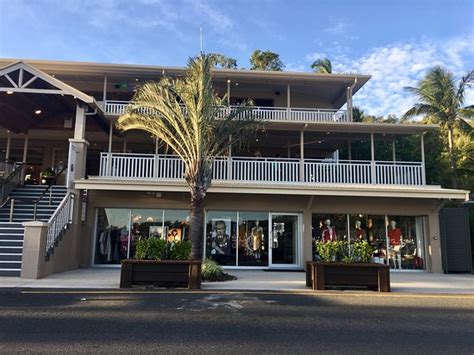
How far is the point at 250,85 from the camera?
20.6m

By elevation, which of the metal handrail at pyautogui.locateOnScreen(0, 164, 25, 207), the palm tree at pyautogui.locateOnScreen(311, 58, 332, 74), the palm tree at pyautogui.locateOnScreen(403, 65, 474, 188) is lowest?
the metal handrail at pyautogui.locateOnScreen(0, 164, 25, 207)

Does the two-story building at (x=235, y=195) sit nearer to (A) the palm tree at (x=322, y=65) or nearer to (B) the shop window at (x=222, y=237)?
(B) the shop window at (x=222, y=237)

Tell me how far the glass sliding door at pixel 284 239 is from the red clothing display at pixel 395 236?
3.81 m

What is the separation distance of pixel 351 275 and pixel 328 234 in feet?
22.1

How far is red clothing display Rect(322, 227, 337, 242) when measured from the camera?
1727 cm

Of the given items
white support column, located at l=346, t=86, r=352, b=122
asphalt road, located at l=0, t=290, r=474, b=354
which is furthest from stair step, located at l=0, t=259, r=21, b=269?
white support column, located at l=346, t=86, r=352, b=122

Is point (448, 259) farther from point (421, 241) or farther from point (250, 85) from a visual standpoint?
point (250, 85)

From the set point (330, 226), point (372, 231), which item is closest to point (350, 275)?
point (330, 226)

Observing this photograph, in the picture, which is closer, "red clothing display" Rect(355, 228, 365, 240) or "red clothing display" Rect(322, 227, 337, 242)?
"red clothing display" Rect(322, 227, 337, 242)

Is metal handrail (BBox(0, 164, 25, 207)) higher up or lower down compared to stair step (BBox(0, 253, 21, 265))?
higher up

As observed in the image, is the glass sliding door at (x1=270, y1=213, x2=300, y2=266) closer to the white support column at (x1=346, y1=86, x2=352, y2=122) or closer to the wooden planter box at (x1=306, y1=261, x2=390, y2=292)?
the white support column at (x1=346, y1=86, x2=352, y2=122)

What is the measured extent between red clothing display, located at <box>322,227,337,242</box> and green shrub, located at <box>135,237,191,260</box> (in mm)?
7657

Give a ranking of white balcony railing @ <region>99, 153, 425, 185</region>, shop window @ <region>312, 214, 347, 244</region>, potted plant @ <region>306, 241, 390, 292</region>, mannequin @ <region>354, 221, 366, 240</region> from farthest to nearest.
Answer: mannequin @ <region>354, 221, 366, 240</region>, shop window @ <region>312, 214, 347, 244</region>, white balcony railing @ <region>99, 153, 425, 185</region>, potted plant @ <region>306, 241, 390, 292</region>

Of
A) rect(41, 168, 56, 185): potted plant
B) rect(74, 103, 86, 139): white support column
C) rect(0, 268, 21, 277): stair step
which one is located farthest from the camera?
rect(41, 168, 56, 185): potted plant
